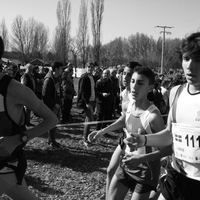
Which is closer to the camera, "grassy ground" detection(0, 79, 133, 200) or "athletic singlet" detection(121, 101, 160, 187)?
"athletic singlet" detection(121, 101, 160, 187)

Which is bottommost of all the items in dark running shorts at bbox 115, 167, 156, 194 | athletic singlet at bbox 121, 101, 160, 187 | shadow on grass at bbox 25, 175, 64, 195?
shadow on grass at bbox 25, 175, 64, 195

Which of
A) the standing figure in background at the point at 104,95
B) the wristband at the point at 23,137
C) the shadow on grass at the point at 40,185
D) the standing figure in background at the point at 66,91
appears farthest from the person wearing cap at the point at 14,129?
the standing figure in background at the point at 66,91

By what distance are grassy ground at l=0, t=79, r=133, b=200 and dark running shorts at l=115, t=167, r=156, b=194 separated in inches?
52.1

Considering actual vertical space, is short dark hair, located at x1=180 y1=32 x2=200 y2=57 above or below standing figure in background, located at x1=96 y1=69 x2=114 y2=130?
above

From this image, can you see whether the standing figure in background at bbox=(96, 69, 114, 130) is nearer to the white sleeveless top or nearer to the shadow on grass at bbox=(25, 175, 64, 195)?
the shadow on grass at bbox=(25, 175, 64, 195)

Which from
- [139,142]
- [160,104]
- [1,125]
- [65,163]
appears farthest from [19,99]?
[160,104]

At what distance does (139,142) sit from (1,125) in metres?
1.04

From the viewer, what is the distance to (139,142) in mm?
2098

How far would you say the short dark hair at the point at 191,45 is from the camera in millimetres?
1872

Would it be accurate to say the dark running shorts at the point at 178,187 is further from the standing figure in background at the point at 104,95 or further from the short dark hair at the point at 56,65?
the standing figure in background at the point at 104,95

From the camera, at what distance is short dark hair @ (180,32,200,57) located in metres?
1.87

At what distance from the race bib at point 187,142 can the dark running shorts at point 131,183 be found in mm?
619

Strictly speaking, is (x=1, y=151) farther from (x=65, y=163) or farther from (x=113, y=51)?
(x=113, y=51)

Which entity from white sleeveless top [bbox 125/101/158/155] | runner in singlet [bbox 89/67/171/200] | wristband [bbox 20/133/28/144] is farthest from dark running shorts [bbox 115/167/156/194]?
wristband [bbox 20/133/28/144]
